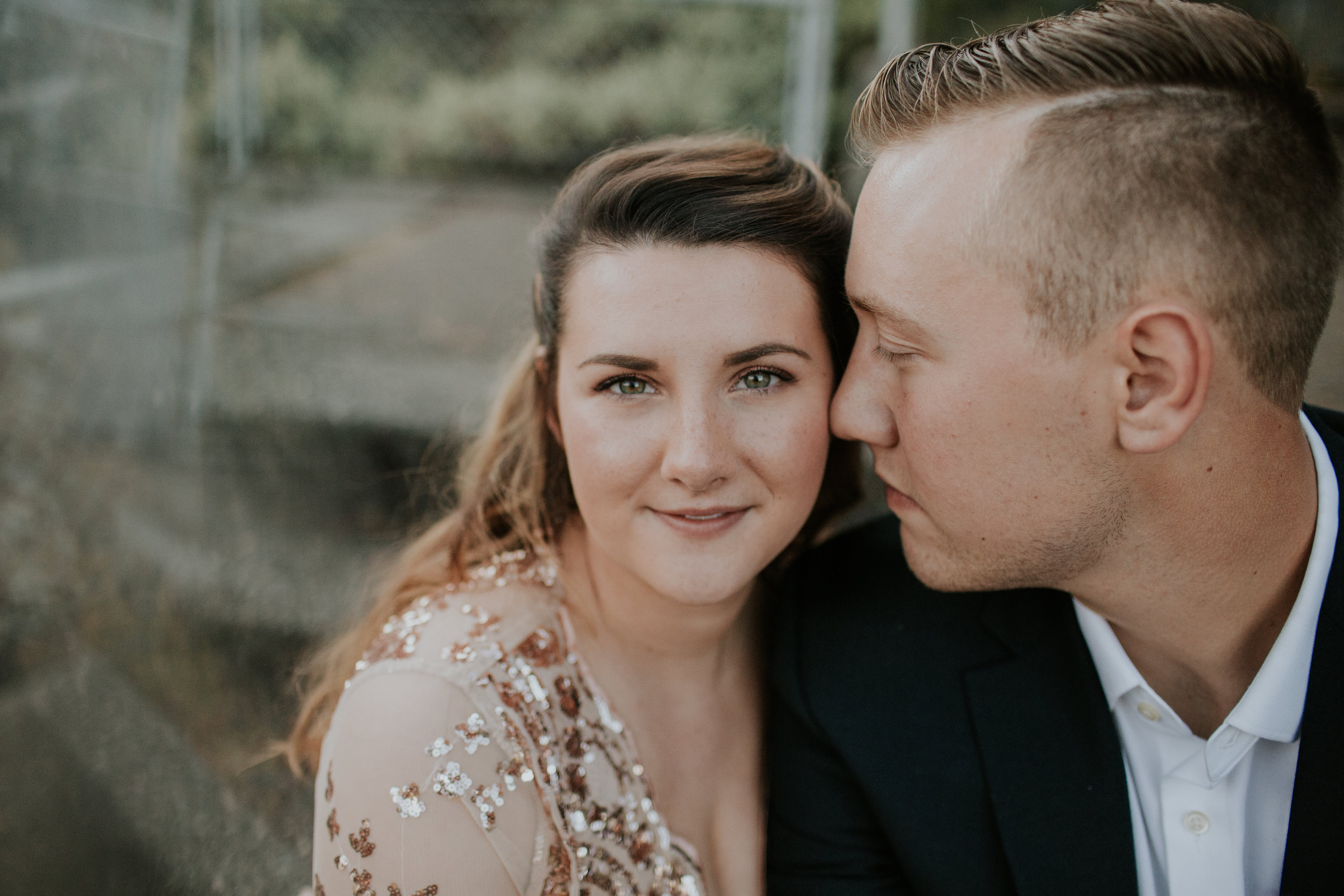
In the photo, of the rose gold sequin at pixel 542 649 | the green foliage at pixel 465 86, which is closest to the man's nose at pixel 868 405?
the rose gold sequin at pixel 542 649

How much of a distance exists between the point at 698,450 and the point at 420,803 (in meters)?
0.80

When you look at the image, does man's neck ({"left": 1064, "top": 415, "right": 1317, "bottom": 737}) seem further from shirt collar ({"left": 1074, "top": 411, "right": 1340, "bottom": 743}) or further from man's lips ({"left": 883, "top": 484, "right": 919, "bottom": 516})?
man's lips ({"left": 883, "top": 484, "right": 919, "bottom": 516})

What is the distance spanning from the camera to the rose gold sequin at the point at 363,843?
1684mm

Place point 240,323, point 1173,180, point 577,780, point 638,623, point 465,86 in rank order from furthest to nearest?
point 465,86 < point 240,323 < point 638,623 < point 577,780 < point 1173,180

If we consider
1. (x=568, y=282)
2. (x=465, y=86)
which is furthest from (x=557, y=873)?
(x=465, y=86)

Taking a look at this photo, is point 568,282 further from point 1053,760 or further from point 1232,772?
point 1232,772

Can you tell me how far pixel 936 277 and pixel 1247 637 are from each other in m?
0.93

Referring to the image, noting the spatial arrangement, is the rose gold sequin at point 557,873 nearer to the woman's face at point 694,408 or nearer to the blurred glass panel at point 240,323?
the woman's face at point 694,408

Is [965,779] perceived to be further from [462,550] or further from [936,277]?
[462,550]

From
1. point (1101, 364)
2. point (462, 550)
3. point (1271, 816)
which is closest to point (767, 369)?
point (1101, 364)

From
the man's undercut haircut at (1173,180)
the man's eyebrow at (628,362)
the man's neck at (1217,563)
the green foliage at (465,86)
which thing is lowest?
the man's neck at (1217,563)

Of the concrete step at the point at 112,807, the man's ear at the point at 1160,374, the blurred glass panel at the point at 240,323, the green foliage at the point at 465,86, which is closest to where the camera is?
the man's ear at the point at 1160,374

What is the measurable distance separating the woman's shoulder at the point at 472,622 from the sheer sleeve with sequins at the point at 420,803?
44 millimetres

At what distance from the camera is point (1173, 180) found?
61.0 inches
